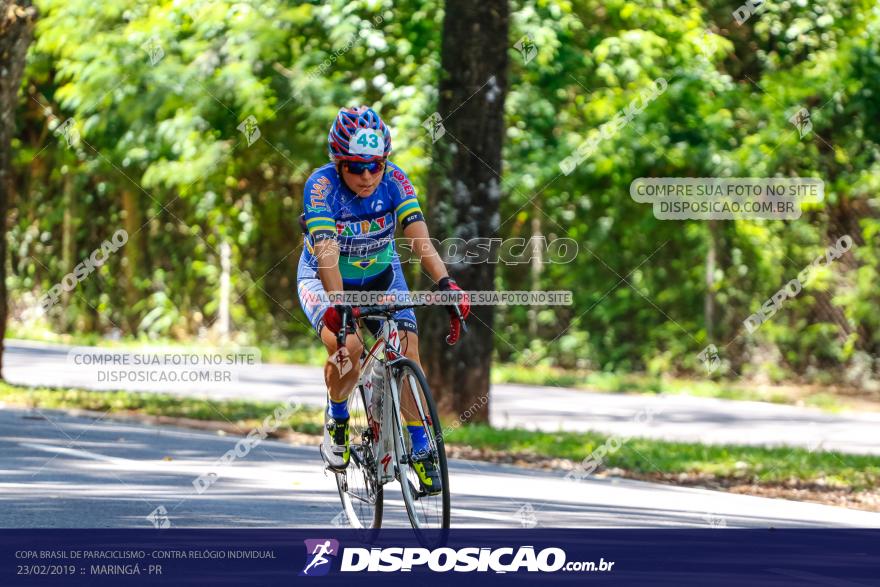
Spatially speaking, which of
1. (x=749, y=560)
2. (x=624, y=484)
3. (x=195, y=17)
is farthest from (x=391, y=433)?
(x=195, y=17)

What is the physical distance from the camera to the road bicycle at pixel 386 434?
7.76m

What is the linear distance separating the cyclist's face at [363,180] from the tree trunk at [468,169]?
7016 millimetres

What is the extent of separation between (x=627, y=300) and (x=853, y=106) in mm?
4422

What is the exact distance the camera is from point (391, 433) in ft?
26.6

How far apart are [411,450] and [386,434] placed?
0.99 feet

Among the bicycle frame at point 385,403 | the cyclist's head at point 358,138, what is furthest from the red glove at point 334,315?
the cyclist's head at point 358,138

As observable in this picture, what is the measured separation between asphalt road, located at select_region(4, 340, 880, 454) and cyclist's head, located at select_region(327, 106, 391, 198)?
8.18m

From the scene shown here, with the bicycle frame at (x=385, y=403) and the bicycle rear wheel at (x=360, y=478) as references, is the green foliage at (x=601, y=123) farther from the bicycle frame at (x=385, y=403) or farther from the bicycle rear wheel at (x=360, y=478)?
the bicycle frame at (x=385, y=403)

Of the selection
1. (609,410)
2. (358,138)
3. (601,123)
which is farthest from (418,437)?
(601,123)

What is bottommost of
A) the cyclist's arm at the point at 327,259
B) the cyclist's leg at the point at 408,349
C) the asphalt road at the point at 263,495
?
the asphalt road at the point at 263,495

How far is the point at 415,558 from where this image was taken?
766 cm

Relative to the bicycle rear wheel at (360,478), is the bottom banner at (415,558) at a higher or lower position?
lower

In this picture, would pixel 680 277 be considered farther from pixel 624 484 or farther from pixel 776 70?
pixel 624 484

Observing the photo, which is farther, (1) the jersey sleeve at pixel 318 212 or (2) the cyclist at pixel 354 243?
(1) the jersey sleeve at pixel 318 212
